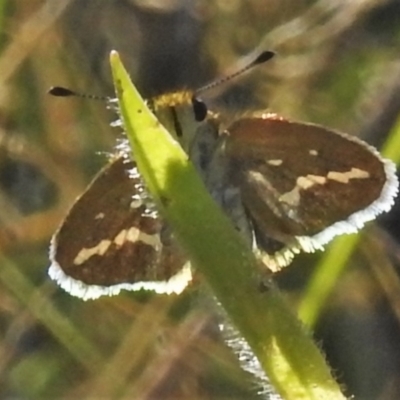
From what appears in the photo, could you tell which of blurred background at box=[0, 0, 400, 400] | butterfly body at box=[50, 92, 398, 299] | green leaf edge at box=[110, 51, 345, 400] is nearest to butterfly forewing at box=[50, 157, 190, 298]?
butterfly body at box=[50, 92, 398, 299]

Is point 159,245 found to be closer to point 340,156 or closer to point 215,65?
point 340,156

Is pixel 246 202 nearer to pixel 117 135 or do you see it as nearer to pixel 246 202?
pixel 246 202

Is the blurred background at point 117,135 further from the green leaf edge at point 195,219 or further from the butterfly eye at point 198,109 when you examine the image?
the green leaf edge at point 195,219

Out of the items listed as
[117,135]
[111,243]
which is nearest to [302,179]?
[111,243]

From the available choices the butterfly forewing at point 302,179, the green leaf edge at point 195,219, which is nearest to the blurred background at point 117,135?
the butterfly forewing at point 302,179

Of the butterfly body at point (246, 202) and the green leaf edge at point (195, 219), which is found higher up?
the green leaf edge at point (195, 219)

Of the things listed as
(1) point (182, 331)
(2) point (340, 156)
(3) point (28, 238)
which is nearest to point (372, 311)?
(1) point (182, 331)
